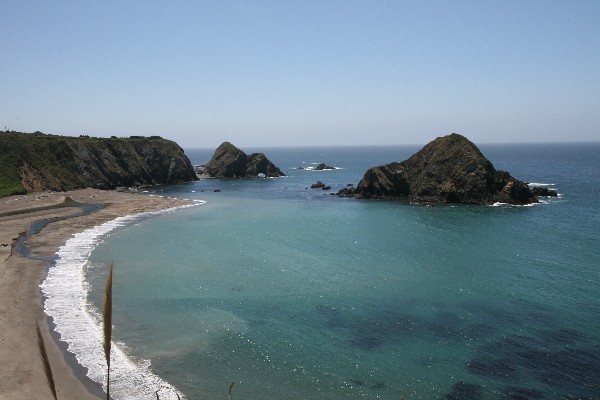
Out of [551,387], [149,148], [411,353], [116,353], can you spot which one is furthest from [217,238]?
[149,148]

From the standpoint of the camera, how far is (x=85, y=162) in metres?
113

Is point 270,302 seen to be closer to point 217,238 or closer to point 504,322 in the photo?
point 504,322

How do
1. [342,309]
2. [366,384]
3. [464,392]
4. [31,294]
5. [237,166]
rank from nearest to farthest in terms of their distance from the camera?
1. [464,392]
2. [366,384]
3. [342,309]
4. [31,294]
5. [237,166]

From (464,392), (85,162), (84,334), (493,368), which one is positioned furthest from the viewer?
(85,162)

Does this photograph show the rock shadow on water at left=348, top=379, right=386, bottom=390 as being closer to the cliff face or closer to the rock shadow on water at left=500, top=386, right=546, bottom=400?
the rock shadow on water at left=500, top=386, right=546, bottom=400

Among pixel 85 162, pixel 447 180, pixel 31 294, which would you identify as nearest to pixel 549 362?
pixel 31 294

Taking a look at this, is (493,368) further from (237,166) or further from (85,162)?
(237,166)

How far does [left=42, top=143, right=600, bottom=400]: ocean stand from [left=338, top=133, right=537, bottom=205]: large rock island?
22.9 meters

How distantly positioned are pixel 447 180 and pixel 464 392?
251ft

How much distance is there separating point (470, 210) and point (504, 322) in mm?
53809

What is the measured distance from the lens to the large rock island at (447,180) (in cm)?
9019

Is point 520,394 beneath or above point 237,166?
beneath

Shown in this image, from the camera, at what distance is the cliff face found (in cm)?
9400

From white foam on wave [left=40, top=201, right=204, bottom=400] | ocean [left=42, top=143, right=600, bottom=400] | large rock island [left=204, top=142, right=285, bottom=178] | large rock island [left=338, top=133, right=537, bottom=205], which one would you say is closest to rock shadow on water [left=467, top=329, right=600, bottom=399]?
ocean [left=42, top=143, right=600, bottom=400]
